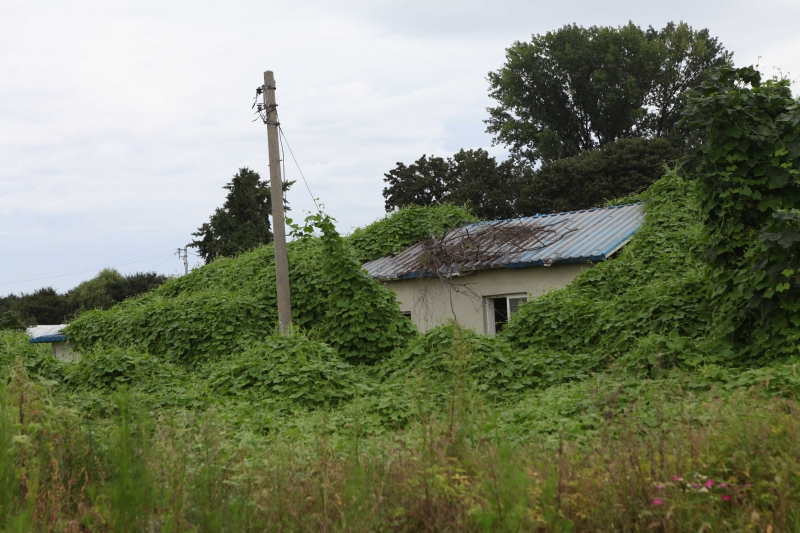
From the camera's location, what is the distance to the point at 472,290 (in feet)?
53.5

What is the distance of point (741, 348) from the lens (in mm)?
9273

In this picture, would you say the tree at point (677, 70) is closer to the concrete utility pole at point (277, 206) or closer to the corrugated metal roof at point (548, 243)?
the corrugated metal roof at point (548, 243)

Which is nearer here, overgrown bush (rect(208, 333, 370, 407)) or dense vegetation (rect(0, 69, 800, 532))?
dense vegetation (rect(0, 69, 800, 532))

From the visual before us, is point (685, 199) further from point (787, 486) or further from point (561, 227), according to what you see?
point (787, 486)

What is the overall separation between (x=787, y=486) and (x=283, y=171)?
12.3 metres

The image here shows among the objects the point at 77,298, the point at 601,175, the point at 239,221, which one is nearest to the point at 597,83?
the point at 601,175

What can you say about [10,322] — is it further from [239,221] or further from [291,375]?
[291,375]

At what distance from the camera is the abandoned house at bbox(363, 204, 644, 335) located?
15180mm

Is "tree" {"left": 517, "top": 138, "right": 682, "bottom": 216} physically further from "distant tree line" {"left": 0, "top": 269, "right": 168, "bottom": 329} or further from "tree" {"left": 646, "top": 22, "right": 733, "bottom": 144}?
"distant tree line" {"left": 0, "top": 269, "right": 168, "bottom": 329}

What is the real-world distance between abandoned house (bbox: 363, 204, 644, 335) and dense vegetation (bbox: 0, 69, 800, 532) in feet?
3.81

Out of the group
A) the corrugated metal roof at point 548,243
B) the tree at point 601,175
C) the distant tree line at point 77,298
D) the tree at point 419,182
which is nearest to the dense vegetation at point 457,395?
the corrugated metal roof at point 548,243

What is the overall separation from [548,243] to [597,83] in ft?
74.5

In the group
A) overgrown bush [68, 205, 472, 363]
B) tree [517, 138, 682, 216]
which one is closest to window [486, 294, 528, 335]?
overgrown bush [68, 205, 472, 363]

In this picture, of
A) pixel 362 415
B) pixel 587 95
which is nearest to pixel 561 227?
pixel 362 415
